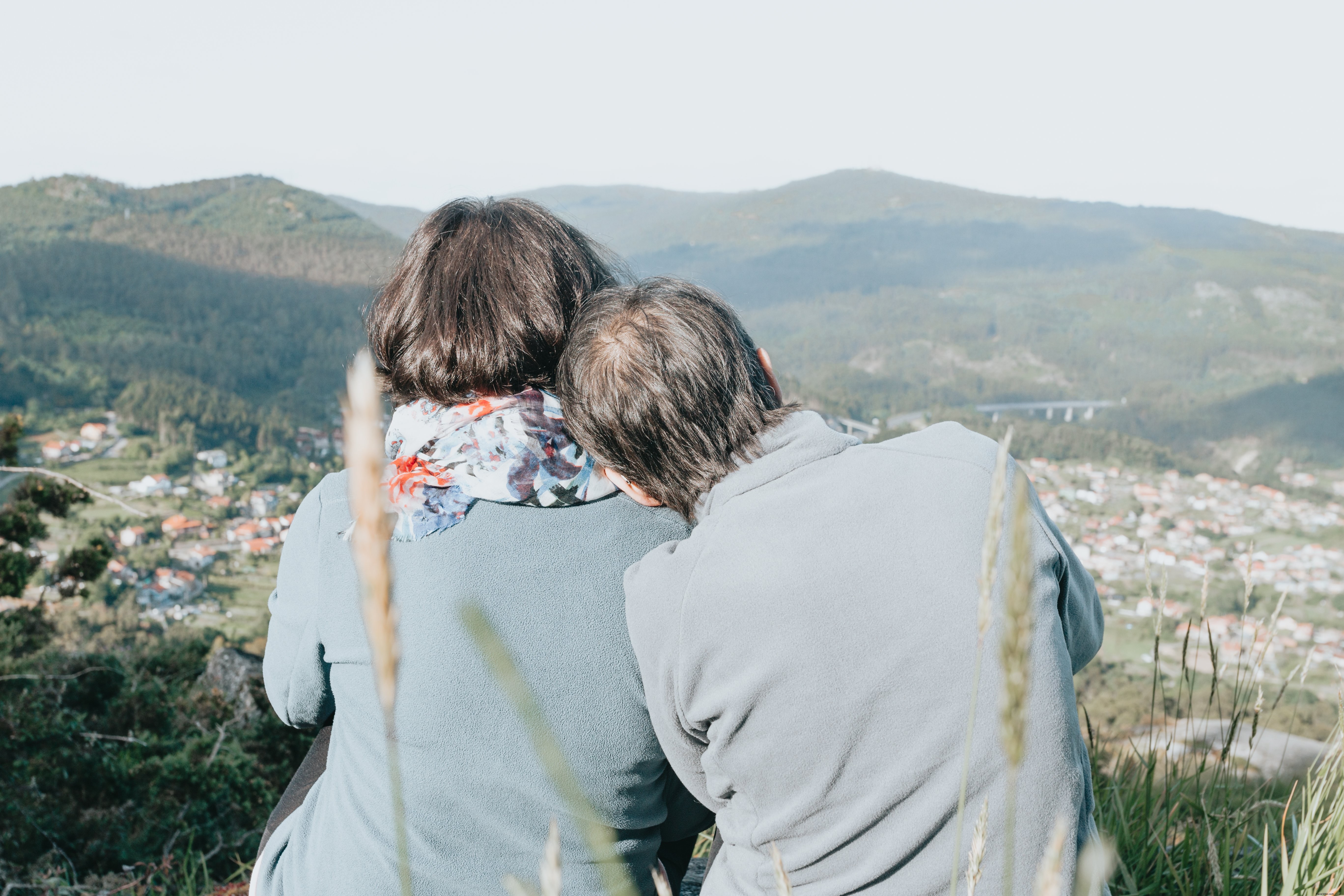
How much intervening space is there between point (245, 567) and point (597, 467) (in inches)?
694

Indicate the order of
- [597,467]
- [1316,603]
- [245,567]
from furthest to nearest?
[1316,603] < [245,567] < [597,467]

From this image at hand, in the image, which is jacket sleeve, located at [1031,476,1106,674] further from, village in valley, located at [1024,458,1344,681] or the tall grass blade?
village in valley, located at [1024,458,1344,681]

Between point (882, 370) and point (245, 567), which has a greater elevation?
point (882, 370)

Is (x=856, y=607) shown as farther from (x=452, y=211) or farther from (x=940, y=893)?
(x=452, y=211)

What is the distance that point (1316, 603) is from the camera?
65.3 ft

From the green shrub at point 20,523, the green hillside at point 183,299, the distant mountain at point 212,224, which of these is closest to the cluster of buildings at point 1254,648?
the green shrub at point 20,523

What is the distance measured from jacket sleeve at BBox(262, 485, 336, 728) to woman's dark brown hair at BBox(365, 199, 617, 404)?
268mm

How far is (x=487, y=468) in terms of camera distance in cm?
116

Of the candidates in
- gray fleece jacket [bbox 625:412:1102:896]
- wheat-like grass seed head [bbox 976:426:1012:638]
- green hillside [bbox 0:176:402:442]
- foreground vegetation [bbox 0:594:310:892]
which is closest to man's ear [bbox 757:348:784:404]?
gray fleece jacket [bbox 625:412:1102:896]

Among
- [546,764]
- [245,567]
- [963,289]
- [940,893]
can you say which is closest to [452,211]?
[546,764]

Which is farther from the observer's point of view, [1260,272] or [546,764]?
[1260,272]

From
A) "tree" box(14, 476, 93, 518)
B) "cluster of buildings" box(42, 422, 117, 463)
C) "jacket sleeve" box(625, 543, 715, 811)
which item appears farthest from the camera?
"cluster of buildings" box(42, 422, 117, 463)

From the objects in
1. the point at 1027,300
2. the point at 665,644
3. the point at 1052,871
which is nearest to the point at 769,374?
the point at 665,644

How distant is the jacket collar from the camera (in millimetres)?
1034
